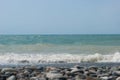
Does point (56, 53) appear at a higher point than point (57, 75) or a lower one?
lower

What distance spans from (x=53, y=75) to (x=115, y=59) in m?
9.39

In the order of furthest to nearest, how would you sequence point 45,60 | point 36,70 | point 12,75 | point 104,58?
point 104,58 → point 45,60 → point 36,70 → point 12,75

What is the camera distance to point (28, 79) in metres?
9.62

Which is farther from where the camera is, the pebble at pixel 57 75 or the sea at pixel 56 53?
the sea at pixel 56 53

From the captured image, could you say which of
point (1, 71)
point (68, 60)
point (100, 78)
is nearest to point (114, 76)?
point (100, 78)

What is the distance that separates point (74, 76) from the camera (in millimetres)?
10359

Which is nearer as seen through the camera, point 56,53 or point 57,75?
point 57,75

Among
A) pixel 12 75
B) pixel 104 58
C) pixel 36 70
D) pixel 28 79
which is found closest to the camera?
pixel 28 79

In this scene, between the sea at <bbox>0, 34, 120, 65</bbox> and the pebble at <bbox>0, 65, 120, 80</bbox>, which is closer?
the pebble at <bbox>0, 65, 120, 80</bbox>

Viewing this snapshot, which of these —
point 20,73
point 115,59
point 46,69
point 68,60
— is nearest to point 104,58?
point 115,59

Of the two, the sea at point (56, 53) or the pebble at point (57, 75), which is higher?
the pebble at point (57, 75)

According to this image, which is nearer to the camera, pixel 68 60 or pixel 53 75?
pixel 53 75

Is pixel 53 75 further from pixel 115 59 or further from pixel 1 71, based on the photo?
pixel 115 59

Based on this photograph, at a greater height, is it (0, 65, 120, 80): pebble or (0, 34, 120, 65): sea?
(0, 65, 120, 80): pebble
